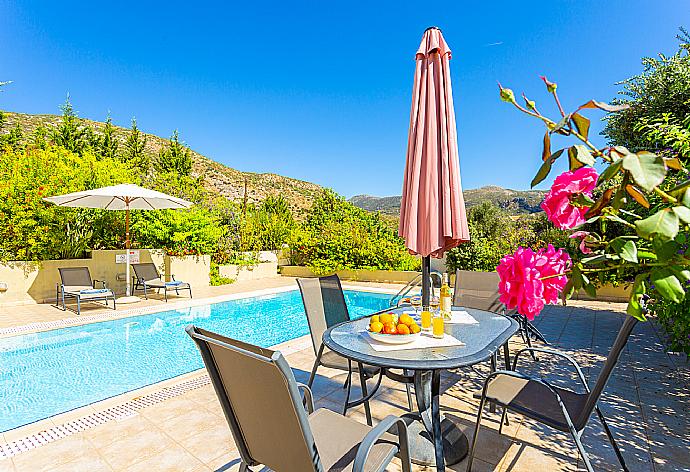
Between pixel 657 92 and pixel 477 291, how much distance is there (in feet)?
17.2

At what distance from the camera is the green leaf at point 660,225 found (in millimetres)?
620

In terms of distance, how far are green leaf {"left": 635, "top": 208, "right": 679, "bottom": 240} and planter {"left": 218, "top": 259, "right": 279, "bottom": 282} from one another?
1335 cm

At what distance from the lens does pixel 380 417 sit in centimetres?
329

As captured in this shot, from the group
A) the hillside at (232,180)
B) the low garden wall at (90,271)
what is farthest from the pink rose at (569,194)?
the hillside at (232,180)

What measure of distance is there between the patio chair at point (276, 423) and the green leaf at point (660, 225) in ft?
3.90

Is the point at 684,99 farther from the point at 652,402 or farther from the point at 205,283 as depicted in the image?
the point at 205,283

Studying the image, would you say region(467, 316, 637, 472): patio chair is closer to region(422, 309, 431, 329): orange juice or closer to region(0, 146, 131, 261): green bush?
region(422, 309, 431, 329): orange juice

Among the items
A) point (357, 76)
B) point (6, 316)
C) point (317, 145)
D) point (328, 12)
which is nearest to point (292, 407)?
point (6, 316)

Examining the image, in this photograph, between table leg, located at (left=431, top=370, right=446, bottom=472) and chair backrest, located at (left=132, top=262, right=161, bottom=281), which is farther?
chair backrest, located at (left=132, top=262, right=161, bottom=281)

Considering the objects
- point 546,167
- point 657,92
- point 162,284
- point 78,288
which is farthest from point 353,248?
point 546,167

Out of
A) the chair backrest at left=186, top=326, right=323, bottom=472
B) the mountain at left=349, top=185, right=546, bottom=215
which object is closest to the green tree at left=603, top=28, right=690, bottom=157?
the chair backrest at left=186, top=326, right=323, bottom=472

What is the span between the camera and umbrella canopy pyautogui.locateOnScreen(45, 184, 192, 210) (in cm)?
818

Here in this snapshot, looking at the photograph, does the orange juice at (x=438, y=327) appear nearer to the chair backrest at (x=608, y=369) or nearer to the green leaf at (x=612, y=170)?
the chair backrest at (x=608, y=369)

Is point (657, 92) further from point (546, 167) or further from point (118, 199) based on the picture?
point (118, 199)
